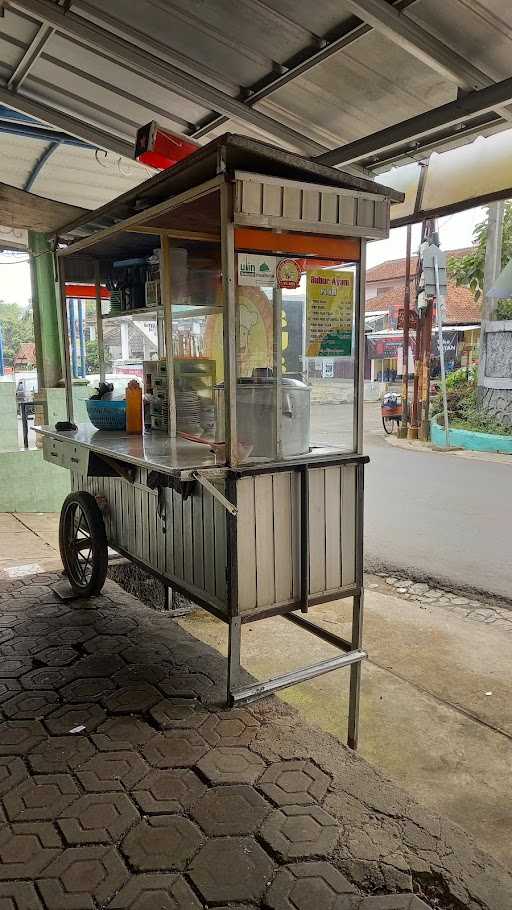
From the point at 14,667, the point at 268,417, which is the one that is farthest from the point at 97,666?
the point at 268,417

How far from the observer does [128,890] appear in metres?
1.81

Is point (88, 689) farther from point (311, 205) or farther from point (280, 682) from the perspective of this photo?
point (311, 205)

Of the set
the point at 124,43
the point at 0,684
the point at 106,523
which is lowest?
the point at 0,684

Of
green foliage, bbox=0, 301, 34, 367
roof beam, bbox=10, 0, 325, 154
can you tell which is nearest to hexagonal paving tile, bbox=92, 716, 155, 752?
roof beam, bbox=10, 0, 325, 154

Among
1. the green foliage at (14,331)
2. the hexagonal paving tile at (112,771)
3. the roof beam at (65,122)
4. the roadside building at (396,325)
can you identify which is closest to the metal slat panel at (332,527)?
the hexagonal paving tile at (112,771)

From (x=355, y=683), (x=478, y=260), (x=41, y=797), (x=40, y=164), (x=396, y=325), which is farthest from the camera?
(x=396, y=325)

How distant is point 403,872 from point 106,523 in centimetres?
279

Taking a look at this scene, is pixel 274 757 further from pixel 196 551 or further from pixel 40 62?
pixel 40 62

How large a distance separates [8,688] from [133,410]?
5.53 ft

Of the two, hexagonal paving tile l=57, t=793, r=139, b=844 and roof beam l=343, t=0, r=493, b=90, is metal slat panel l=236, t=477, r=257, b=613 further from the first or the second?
roof beam l=343, t=0, r=493, b=90

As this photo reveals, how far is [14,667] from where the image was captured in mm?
3186

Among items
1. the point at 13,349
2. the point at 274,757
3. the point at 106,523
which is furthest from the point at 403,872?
the point at 13,349

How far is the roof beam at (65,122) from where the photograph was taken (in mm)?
4293

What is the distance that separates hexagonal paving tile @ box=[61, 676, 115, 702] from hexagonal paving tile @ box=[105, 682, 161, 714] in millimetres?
66
